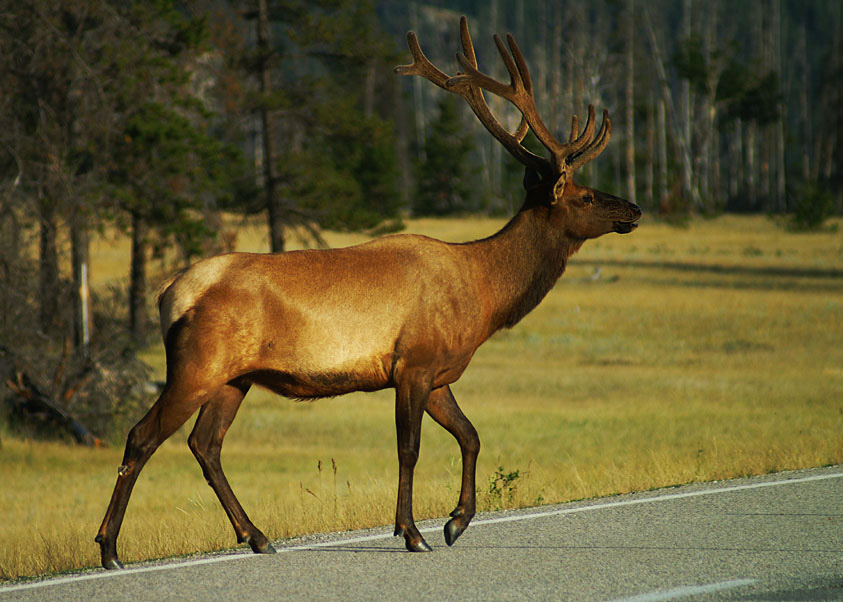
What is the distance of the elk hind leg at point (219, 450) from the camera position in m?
7.05

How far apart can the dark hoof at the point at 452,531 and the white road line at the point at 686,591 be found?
1445 millimetres

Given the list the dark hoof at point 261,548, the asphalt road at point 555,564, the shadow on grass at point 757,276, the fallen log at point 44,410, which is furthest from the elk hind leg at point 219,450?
the shadow on grass at point 757,276

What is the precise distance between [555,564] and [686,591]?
34.2 inches

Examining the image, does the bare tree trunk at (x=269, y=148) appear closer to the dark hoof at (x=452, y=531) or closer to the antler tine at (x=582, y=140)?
the antler tine at (x=582, y=140)

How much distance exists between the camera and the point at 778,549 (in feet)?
22.6

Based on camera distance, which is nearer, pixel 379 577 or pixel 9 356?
pixel 379 577

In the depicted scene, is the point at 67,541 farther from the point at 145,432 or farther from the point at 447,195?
the point at 447,195

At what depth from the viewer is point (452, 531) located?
7.09 m

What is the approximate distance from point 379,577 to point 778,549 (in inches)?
91.6

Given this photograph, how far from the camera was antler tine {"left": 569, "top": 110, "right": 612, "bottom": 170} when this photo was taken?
767 centimetres

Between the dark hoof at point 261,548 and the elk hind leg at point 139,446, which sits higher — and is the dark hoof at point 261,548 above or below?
below

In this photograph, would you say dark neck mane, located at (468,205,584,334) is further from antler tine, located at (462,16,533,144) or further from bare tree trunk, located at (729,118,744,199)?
bare tree trunk, located at (729,118,744,199)

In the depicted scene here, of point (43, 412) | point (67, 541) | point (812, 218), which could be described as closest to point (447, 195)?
point (812, 218)

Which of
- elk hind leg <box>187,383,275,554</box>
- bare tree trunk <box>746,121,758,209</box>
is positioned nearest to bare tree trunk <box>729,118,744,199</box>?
bare tree trunk <box>746,121,758,209</box>
